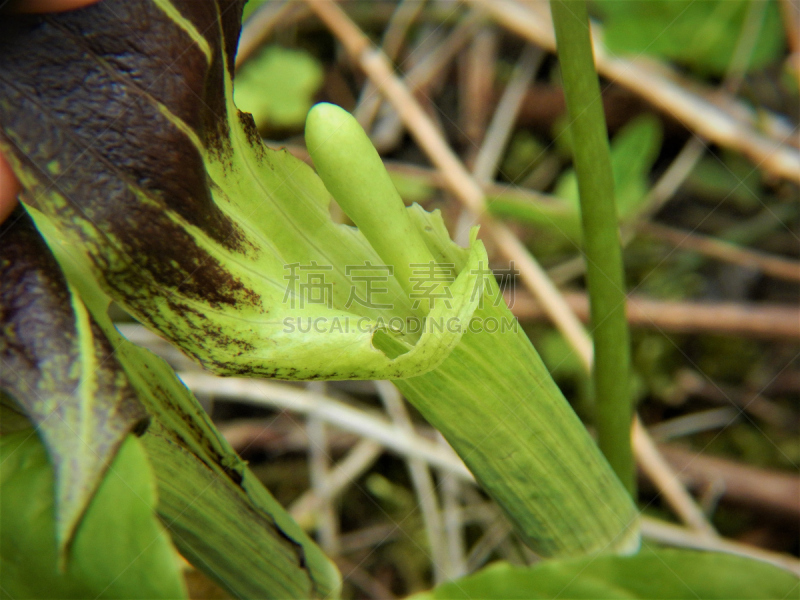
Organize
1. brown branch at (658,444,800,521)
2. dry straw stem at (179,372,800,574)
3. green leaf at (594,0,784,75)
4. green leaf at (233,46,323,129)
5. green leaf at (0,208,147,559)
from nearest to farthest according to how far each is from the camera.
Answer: green leaf at (0,208,147,559)
brown branch at (658,444,800,521)
dry straw stem at (179,372,800,574)
green leaf at (594,0,784,75)
green leaf at (233,46,323,129)

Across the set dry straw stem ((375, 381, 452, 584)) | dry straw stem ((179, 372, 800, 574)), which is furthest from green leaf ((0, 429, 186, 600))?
dry straw stem ((375, 381, 452, 584))

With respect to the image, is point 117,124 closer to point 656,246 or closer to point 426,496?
point 426,496

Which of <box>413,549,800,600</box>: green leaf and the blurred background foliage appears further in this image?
the blurred background foliage

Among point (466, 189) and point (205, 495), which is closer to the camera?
point (205, 495)

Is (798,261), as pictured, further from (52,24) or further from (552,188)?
(52,24)

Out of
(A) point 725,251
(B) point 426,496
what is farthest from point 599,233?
(A) point 725,251

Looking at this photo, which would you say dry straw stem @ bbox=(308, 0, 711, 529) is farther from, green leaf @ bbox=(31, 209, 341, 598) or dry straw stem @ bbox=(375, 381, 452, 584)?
green leaf @ bbox=(31, 209, 341, 598)
